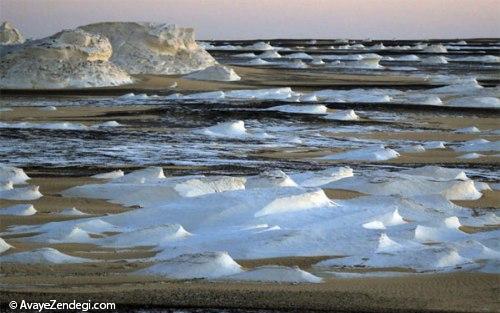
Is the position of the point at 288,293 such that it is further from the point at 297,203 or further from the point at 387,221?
the point at 297,203

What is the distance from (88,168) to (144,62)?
72.3 ft

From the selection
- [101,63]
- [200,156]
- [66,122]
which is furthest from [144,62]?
[200,156]

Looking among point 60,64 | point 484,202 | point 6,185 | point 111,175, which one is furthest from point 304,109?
point 6,185

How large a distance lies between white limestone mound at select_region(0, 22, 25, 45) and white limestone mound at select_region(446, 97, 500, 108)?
23.7m

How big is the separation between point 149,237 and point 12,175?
13.3ft

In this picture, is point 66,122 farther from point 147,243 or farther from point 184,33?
point 184,33

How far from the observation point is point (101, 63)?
2953 centimetres

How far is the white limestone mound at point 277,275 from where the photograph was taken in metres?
6.84

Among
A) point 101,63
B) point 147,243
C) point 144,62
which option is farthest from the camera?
point 144,62

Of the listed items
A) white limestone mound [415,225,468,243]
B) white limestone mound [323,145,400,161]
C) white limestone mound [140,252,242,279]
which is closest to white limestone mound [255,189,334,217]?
white limestone mound [415,225,468,243]

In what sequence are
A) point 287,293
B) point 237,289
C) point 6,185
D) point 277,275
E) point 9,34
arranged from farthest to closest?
point 9,34
point 6,185
point 277,275
point 237,289
point 287,293

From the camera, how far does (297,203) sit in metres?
9.51

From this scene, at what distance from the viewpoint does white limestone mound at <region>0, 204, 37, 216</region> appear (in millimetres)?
9727

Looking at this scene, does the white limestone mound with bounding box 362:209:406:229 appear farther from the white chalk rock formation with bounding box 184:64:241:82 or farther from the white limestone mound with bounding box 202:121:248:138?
the white chalk rock formation with bounding box 184:64:241:82
